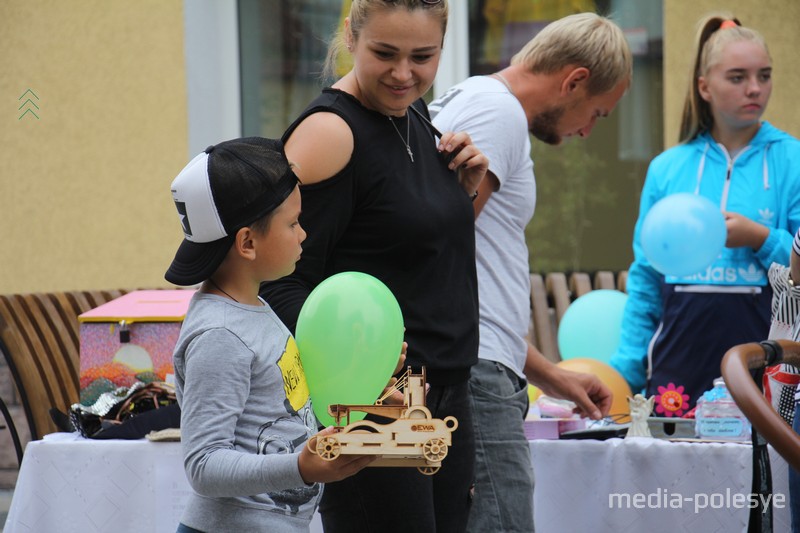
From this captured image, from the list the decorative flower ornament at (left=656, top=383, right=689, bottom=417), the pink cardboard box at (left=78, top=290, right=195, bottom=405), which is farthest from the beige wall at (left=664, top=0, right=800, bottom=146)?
the pink cardboard box at (left=78, top=290, right=195, bottom=405)

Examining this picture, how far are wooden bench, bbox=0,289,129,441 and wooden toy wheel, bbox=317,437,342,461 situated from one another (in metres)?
3.09

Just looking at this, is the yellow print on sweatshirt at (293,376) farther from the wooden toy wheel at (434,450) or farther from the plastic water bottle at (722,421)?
the plastic water bottle at (722,421)

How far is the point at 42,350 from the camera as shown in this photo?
438 centimetres

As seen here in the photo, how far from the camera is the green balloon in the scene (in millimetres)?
1620

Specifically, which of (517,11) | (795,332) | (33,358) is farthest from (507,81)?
(517,11)

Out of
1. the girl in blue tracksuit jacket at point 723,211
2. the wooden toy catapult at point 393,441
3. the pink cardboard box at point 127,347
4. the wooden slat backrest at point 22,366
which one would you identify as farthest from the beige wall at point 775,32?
the wooden toy catapult at point 393,441

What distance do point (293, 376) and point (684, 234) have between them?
184 centimetres

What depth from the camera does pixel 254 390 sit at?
61.7 inches

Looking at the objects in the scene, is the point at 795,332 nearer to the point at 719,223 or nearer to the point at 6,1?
the point at 719,223

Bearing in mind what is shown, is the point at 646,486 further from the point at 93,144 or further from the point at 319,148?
the point at 93,144

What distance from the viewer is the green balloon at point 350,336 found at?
1620 millimetres

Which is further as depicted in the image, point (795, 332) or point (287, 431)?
point (795, 332)

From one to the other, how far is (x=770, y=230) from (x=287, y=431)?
7.08 ft

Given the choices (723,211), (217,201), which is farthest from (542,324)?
(217,201)
